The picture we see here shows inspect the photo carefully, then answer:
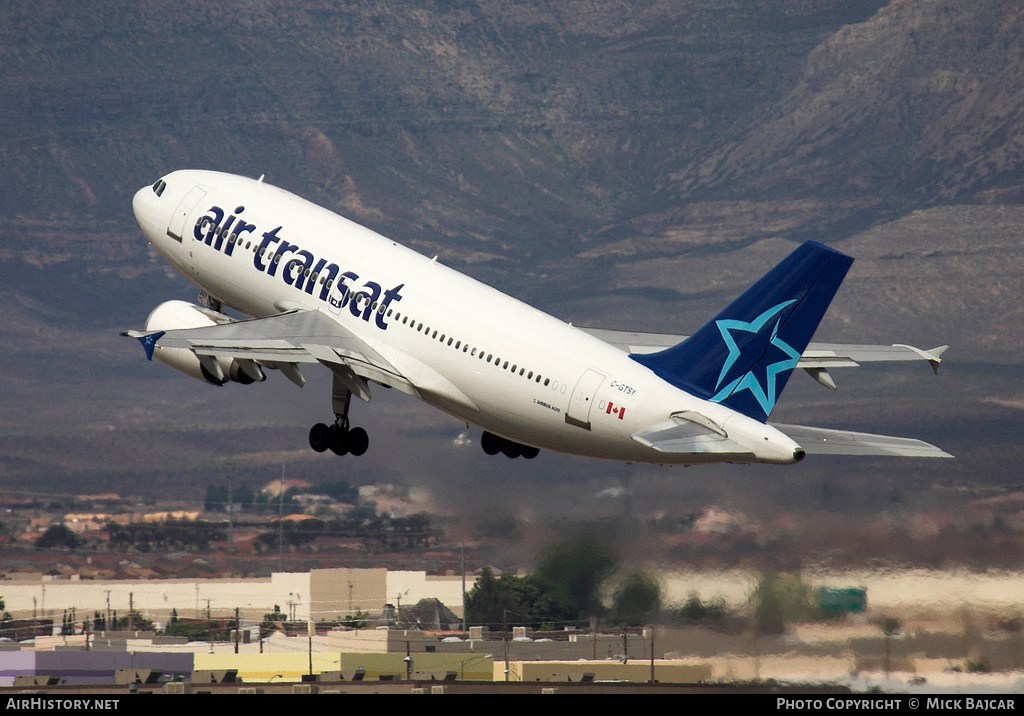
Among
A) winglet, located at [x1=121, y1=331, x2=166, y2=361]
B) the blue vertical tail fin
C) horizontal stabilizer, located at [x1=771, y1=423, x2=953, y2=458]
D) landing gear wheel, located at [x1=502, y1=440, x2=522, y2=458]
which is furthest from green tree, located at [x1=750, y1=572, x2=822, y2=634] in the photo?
winglet, located at [x1=121, y1=331, x2=166, y2=361]

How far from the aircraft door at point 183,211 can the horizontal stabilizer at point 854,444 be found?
66.6 feet

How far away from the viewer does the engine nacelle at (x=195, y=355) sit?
4797 centimetres

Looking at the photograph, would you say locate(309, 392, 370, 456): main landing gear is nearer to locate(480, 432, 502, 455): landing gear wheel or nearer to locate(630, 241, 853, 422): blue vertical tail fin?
locate(480, 432, 502, 455): landing gear wheel

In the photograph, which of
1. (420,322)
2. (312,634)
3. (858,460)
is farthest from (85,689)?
(858,460)

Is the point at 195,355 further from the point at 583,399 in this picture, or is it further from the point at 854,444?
the point at 854,444

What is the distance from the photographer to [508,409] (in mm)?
43625

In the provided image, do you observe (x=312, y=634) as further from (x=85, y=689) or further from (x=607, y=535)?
(x=607, y=535)

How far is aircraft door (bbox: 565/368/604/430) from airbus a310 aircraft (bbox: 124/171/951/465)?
1.8 inches

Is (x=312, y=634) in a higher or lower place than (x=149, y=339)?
lower

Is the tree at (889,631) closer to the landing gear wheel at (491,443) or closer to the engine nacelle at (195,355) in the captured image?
the landing gear wheel at (491,443)

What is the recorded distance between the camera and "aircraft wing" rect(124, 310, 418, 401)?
45.9 m

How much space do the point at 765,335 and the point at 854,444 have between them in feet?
10.5

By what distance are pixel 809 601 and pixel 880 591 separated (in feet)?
5.77
